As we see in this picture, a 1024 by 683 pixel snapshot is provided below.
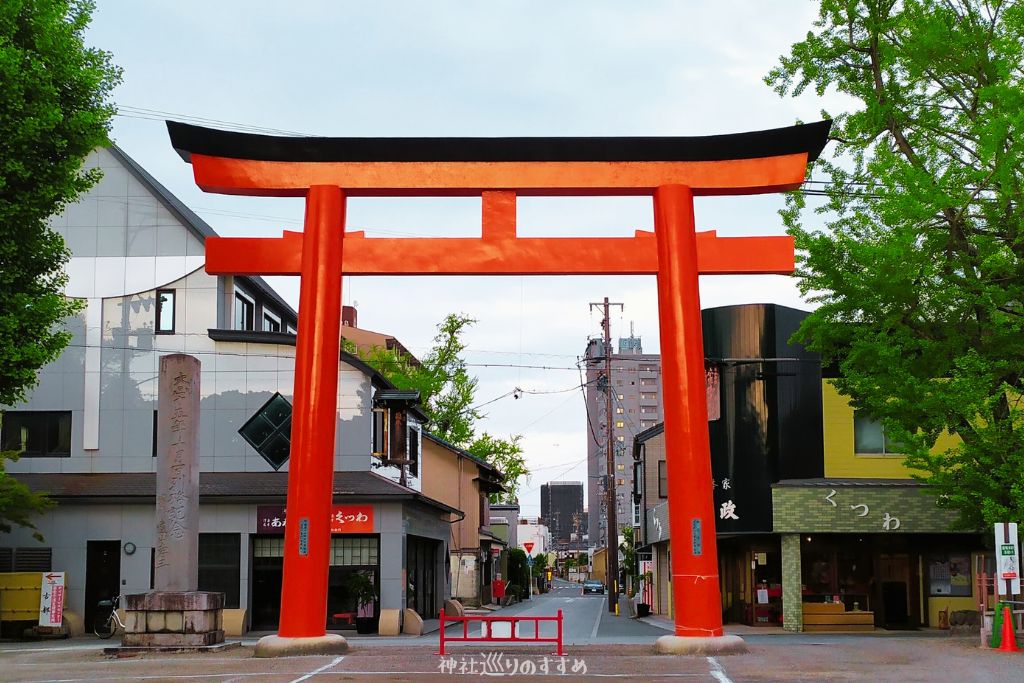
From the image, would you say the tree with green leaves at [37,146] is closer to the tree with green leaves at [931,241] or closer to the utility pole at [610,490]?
the tree with green leaves at [931,241]

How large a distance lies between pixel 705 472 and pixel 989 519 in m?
7.32

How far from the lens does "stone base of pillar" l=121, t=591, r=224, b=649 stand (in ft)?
74.7

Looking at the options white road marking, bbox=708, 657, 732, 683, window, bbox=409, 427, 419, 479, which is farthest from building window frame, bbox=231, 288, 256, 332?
white road marking, bbox=708, 657, 732, 683

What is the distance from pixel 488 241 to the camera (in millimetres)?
22406

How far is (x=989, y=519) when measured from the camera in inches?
973

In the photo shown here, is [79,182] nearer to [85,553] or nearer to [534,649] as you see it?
[534,649]

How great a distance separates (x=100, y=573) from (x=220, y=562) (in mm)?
3523

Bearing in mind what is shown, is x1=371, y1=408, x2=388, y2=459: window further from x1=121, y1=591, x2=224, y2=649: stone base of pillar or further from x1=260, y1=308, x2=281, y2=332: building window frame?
x1=121, y1=591, x2=224, y2=649: stone base of pillar

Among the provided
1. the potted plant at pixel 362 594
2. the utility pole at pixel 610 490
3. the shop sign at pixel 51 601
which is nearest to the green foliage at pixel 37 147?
the shop sign at pixel 51 601

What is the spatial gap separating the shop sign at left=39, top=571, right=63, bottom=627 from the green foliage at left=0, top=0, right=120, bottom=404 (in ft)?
38.2

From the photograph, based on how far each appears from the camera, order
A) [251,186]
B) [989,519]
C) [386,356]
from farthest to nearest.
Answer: [386,356] → [989,519] → [251,186]

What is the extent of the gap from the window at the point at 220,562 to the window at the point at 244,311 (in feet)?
23.6

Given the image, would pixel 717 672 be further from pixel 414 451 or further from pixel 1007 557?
pixel 414 451

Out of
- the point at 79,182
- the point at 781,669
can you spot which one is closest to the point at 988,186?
the point at 781,669
